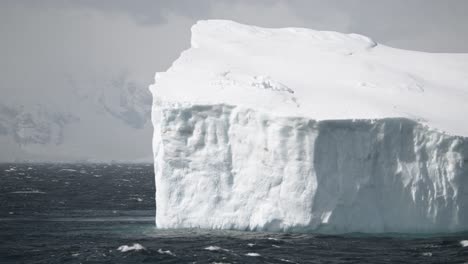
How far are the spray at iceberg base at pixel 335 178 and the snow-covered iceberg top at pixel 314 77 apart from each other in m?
0.78

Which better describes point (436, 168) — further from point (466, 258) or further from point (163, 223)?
point (163, 223)

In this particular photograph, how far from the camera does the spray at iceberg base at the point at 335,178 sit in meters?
33.0

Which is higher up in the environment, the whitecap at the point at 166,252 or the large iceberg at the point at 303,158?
the large iceberg at the point at 303,158

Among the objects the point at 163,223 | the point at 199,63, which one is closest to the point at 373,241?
the point at 163,223

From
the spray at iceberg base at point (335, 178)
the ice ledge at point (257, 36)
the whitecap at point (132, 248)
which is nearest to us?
the whitecap at point (132, 248)

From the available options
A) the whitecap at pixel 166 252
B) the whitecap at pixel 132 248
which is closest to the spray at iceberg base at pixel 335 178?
the whitecap at pixel 132 248

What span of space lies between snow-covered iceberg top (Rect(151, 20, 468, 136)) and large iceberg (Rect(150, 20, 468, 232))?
0.15 m

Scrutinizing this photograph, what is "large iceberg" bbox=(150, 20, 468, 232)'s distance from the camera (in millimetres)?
33062

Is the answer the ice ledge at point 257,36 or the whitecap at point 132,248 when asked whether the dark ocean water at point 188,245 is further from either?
the ice ledge at point 257,36

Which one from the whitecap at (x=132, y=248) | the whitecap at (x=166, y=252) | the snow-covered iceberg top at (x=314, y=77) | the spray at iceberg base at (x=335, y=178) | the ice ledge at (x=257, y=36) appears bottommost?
the whitecap at (x=166, y=252)

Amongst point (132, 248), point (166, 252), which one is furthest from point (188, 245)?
point (132, 248)

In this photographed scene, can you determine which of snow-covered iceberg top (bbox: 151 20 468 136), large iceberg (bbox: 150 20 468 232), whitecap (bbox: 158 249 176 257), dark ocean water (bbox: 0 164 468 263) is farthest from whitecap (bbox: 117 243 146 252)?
A: snow-covered iceberg top (bbox: 151 20 468 136)

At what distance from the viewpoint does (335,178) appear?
1307 inches

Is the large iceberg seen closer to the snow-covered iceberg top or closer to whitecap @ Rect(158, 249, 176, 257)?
the snow-covered iceberg top
